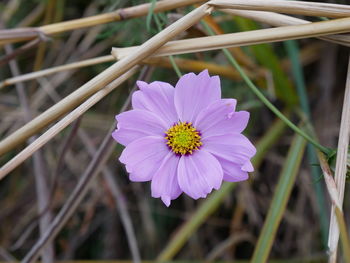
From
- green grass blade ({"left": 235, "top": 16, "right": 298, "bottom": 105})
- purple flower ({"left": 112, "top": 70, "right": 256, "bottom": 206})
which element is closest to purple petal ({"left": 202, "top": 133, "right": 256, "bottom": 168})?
purple flower ({"left": 112, "top": 70, "right": 256, "bottom": 206})

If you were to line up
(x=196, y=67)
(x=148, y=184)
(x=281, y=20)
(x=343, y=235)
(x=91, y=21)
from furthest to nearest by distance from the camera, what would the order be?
(x=148, y=184), (x=196, y=67), (x=91, y=21), (x=281, y=20), (x=343, y=235)

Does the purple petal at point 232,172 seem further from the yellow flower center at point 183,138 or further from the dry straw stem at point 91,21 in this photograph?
the dry straw stem at point 91,21

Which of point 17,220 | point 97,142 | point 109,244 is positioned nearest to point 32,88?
point 97,142

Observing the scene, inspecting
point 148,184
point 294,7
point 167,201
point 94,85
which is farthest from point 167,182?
point 148,184

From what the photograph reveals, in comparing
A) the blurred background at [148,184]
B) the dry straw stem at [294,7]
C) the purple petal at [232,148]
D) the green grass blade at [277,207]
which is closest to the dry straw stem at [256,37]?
the dry straw stem at [294,7]

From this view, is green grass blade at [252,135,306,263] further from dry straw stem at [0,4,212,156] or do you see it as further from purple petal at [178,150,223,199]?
dry straw stem at [0,4,212,156]

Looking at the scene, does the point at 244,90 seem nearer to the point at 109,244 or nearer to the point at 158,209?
the point at 158,209

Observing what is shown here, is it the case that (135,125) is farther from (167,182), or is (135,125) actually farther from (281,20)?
(281,20)
